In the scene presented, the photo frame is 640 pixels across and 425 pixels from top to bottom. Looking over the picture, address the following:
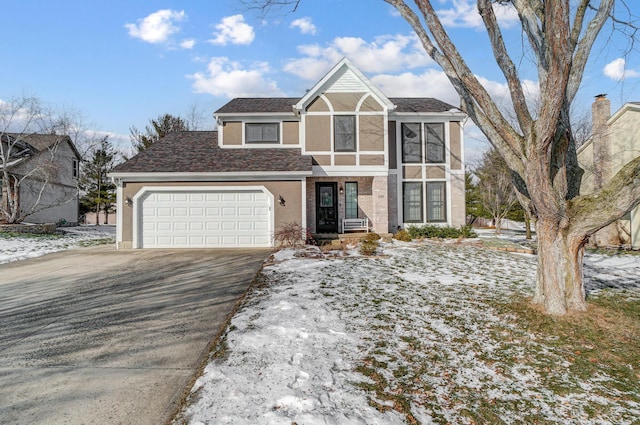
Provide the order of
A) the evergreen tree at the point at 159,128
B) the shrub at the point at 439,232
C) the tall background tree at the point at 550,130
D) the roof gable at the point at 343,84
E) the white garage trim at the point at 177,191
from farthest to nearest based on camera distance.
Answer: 1. the evergreen tree at the point at 159,128
2. the shrub at the point at 439,232
3. the roof gable at the point at 343,84
4. the white garage trim at the point at 177,191
5. the tall background tree at the point at 550,130

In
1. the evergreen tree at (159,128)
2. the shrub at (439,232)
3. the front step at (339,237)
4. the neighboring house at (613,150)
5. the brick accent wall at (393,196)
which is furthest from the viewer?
the evergreen tree at (159,128)

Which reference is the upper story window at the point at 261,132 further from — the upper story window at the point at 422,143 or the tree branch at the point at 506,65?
the tree branch at the point at 506,65

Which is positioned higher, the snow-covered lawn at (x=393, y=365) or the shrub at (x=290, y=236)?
the shrub at (x=290, y=236)

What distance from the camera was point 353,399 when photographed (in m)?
2.85

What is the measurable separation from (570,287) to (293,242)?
8518mm

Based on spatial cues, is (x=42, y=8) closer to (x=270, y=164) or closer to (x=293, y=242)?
(x=270, y=164)

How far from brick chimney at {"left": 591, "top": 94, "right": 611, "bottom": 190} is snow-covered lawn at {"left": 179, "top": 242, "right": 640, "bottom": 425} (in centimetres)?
940

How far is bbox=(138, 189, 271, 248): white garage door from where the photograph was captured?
1215cm

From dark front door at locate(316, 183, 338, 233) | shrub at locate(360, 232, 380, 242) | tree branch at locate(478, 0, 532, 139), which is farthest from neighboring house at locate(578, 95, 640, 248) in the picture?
tree branch at locate(478, 0, 532, 139)

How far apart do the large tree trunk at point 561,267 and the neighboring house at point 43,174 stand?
2215 centimetres

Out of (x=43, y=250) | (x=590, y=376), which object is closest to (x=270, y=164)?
(x=43, y=250)

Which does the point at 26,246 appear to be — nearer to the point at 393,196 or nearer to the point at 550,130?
the point at 393,196

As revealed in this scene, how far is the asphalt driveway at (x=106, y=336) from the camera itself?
110 inches

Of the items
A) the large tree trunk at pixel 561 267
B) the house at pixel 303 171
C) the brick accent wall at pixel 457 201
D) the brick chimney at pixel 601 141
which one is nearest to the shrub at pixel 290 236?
the house at pixel 303 171
